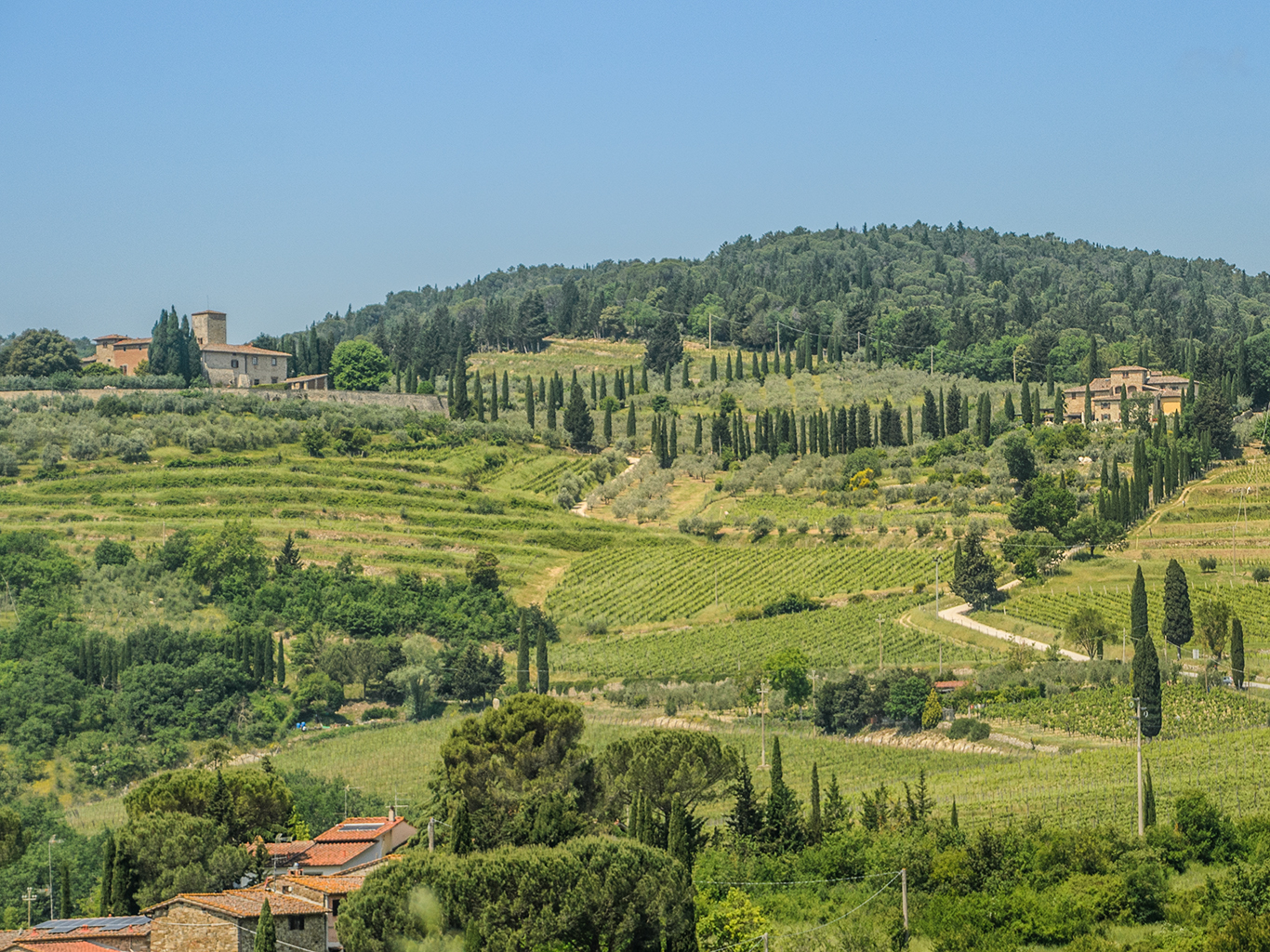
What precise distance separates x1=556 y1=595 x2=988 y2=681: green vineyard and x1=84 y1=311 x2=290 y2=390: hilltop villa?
43.6m

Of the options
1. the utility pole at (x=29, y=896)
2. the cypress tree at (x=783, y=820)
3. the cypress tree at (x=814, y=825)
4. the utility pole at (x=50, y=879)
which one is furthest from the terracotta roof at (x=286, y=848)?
the cypress tree at (x=814, y=825)

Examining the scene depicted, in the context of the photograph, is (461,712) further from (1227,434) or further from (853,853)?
(1227,434)

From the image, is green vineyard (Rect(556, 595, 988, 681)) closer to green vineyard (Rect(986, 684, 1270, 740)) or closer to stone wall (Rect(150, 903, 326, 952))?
green vineyard (Rect(986, 684, 1270, 740))

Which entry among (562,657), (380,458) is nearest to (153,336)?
(380,458)

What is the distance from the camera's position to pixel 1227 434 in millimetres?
84688

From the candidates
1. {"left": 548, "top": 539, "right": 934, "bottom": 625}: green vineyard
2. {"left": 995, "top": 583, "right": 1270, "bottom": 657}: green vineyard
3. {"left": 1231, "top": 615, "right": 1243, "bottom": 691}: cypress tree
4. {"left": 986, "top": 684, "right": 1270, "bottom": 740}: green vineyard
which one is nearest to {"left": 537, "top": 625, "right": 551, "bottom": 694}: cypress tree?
Answer: {"left": 548, "top": 539, "right": 934, "bottom": 625}: green vineyard

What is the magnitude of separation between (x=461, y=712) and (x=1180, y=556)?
30193 mm

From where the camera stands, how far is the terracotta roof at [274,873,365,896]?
33.5 m

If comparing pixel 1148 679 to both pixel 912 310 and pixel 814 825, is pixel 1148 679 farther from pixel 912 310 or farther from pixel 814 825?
pixel 912 310

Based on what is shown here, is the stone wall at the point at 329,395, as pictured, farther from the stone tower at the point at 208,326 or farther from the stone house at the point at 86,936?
the stone house at the point at 86,936

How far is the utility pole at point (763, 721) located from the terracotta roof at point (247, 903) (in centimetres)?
2110

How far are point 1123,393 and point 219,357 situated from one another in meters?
54.1

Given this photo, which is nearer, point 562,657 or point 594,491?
point 562,657

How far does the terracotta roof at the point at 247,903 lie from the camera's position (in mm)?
31188
